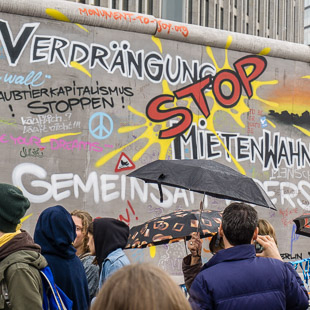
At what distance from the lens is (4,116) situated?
7.37 meters

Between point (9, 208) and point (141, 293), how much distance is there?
1863mm

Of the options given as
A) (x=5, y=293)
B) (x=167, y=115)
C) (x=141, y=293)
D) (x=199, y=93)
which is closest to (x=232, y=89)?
(x=199, y=93)

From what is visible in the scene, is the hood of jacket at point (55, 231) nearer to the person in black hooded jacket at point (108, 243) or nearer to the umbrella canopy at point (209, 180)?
the person in black hooded jacket at point (108, 243)

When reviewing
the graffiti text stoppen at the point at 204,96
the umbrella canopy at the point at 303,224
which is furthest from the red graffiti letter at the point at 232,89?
the umbrella canopy at the point at 303,224

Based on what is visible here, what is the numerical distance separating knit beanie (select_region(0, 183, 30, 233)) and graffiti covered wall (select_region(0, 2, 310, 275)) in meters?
4.24

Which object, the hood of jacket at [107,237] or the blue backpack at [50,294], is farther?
the hood of jacket at [107,237]

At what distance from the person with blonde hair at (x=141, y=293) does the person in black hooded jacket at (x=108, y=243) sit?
8.47 feet

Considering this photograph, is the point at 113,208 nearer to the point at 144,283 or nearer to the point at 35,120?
the point at 35,120

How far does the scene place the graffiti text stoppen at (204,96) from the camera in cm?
849

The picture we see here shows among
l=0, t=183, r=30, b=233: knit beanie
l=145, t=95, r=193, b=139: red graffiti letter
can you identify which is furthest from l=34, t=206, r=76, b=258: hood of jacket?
l=145, t=95, r=193, b=139: red graffiti letter

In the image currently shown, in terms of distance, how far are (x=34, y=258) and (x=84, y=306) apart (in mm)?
780

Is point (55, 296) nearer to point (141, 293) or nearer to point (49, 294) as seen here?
point (49, 294)

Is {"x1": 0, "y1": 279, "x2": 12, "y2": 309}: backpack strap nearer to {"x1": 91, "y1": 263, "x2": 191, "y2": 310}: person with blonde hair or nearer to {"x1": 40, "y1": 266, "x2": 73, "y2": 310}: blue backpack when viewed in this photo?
{"x1": 40, "y1": 266, "x2": 73, "y2": 310}: blue backpack

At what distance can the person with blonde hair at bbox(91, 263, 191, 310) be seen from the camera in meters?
1.40
